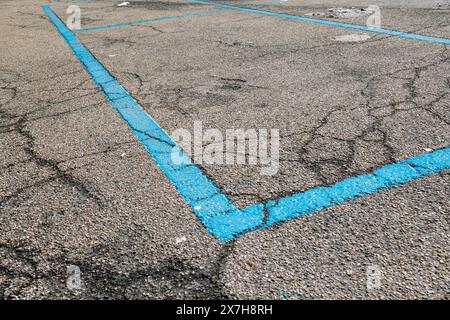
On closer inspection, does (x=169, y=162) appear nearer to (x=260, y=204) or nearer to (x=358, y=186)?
(x=260, y=204)

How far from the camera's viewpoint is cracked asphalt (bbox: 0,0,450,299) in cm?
201

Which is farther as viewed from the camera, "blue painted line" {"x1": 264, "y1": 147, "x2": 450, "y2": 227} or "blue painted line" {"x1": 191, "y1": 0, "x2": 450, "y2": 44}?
"blue painted line" {"x1": 191, "y1": 0, "x2": 450, "y2": 44}

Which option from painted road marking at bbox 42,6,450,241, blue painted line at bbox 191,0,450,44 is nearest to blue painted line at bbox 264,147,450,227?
painted road marking at bbox 42,6,450,241

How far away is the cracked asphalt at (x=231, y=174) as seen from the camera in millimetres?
2010

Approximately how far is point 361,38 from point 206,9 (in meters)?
5.20

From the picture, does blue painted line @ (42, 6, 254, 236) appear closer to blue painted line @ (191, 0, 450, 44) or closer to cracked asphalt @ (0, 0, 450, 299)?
cracked asphalt @ (0, 0, 450, 299)

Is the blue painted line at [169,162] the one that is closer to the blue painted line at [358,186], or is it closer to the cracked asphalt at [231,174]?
the cracked asphalt at [231,174]

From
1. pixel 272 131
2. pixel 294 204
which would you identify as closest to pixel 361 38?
pixel 272 131

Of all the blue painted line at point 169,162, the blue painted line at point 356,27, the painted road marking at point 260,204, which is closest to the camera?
the painted road marking at point 260,204

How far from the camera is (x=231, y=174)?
289 centimetres

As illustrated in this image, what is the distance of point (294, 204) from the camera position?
2.50 metres

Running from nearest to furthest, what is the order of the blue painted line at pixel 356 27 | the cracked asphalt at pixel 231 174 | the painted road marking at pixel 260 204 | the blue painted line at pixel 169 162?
1. the cracked asphalt at pixel 231 174
2. the painted road marking at pixel 260 204
3. the blue painted line at pixel 169 162
4. the blue painted line at pixel 356 27

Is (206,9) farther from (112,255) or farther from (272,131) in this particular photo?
(112,255)

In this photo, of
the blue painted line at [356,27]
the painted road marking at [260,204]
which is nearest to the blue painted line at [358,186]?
the painted road marking at [260,204]
